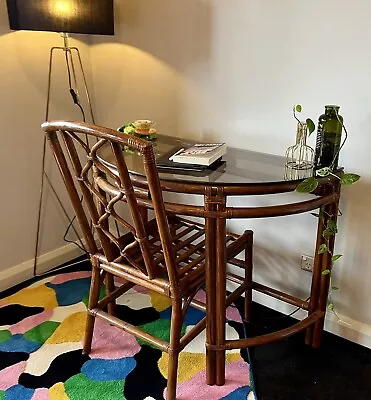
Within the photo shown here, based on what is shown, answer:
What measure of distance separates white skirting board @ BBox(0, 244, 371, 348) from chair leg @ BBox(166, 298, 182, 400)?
0.72 metres

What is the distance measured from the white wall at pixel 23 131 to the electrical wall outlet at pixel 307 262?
4.40 ft

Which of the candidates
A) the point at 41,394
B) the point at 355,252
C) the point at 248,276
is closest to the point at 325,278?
the point at 355,252

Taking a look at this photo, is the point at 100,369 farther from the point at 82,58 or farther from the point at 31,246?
the point at 82,58

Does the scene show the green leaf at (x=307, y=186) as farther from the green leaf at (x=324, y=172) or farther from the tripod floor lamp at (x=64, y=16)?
the tripod floor lamp at (x=64, y=16)

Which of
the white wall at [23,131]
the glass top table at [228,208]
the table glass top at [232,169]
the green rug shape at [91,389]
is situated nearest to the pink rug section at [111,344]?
the green rug shape at [91,389]

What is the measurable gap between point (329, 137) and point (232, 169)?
35cm

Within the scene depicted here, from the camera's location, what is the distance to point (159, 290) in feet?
4.96

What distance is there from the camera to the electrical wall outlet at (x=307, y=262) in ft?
6.31

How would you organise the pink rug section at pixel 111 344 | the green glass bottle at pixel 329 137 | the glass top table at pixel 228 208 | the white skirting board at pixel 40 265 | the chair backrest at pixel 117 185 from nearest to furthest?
the chair backrest at pixel 117 185 → the glass top table at pixel 228 208 → the green glass bottle at pixel 329 137 → the pink rug section at pixel 111 344 → the white skirting board at pixel 40 265

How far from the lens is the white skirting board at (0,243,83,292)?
2.27 meters

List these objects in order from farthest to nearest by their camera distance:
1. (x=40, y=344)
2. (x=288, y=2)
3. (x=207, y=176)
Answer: (x=40, y=344), (x=288, y=2), (x=207, y=176)

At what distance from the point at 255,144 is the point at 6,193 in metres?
1.24

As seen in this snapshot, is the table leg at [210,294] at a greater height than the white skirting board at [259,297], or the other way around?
the table leg at [210,294]

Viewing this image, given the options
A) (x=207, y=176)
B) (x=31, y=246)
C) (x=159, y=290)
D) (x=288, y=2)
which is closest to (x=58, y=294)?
(x=31, y=246)
